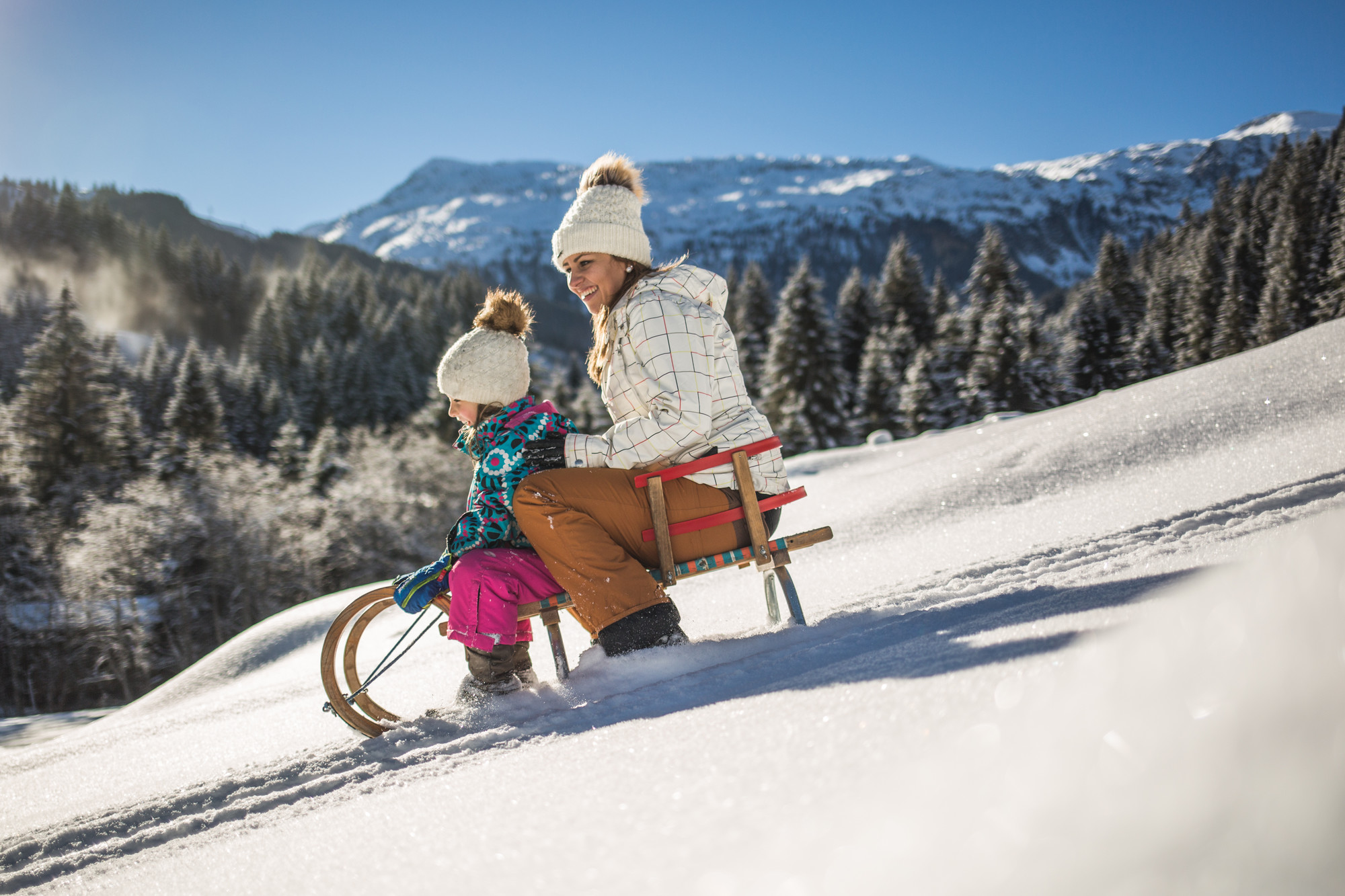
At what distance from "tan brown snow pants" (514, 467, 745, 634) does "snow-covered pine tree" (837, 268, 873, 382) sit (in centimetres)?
3056

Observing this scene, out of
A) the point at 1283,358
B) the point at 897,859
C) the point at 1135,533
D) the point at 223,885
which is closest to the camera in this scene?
the point at 897,859

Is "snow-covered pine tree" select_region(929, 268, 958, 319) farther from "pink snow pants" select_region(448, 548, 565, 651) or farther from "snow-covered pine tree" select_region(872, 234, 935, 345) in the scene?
"pink snow pants" select_region(448, 548, 565, 651)

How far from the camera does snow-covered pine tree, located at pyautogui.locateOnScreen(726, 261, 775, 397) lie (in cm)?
2927

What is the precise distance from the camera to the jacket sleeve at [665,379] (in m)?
2.24

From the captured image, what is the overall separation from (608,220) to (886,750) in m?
1.99

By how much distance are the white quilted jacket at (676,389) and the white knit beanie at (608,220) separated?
0.22 m

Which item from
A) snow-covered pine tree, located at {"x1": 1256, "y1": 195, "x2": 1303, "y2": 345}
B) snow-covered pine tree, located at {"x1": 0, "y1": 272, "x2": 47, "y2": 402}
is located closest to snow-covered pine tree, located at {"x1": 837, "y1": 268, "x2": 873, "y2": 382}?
snow-covered pine tree, located at {"x1": 1256, "y1": 195, "x2": 1303, "y2": 345}

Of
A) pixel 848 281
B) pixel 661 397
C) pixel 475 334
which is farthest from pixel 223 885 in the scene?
pixel 848 281

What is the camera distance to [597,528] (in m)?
2.34

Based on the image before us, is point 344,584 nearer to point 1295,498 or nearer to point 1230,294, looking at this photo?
point 1295,498

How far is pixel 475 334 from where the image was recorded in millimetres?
2654

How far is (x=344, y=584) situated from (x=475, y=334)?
25.7 meters

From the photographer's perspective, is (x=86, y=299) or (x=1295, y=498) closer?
(x=1295, y=498)

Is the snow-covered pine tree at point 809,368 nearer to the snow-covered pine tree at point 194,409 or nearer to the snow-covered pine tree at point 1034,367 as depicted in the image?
the snow-covered pine tree at point 1034,367
